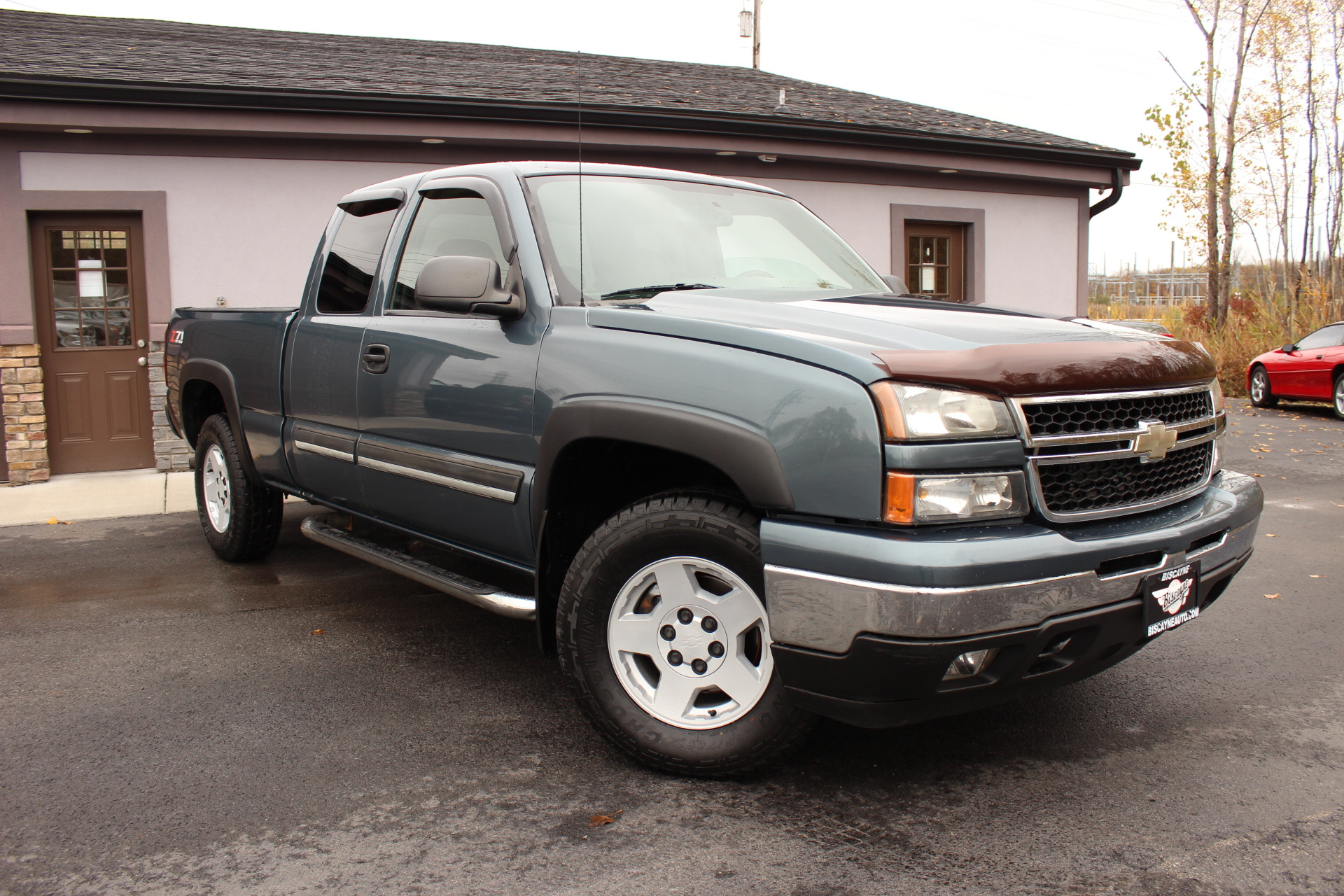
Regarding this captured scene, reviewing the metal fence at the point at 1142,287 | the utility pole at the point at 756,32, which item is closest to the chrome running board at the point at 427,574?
the utility pole at the point at 756,32

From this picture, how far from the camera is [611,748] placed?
3186 millimetres

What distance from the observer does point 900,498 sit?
2395 millimetres

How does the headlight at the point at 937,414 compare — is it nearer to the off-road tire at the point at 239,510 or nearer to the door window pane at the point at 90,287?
the off-road tire at the point at 239,510

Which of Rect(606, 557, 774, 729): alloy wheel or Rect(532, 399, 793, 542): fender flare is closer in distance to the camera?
Rect(532, 399, 793, 542): fender flare

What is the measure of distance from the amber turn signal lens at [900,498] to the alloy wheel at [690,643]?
500 millimetres

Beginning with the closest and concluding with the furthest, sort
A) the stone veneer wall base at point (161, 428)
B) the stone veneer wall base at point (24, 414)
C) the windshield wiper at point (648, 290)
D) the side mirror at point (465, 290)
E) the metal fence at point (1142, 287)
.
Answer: the side mirror at point (465, 290)
the windshield wiper at point (648, 290)
the stone veneer wall base at point (24, 414)
the stone veneer wall base at point (161, 428)
the metal fence at point (1142, 287)

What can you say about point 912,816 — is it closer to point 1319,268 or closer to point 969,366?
point 969,366

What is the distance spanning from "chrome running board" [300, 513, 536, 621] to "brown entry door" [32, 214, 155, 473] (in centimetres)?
561

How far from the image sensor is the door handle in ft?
12.9

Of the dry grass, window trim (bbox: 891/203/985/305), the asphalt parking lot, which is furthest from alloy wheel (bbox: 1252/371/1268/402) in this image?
the asphalt parking lot

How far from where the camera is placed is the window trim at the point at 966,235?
12062 mm

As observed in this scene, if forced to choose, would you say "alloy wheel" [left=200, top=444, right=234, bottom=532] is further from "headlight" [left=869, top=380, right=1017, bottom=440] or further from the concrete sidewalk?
"headlight" [left=869, top=380, right=1017, bottom=440]

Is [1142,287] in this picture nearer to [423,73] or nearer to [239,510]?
[423,73]

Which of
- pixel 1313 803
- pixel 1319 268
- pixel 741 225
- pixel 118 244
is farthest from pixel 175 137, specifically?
pixel 1319 268
